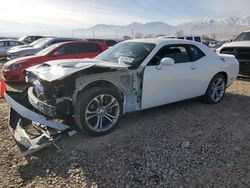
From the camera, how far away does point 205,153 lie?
12.5 ft

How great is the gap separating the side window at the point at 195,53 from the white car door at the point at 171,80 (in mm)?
88

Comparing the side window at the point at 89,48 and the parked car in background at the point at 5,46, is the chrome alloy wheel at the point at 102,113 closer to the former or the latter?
the side window at the point at 89,48

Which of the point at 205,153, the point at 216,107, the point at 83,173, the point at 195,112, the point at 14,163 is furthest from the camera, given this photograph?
the point at 216,107

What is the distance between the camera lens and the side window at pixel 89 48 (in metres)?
10.2

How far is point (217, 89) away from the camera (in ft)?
20.7

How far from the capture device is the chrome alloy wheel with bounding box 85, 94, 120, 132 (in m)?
4.14

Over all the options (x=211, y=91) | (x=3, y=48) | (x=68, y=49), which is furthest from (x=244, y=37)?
(x=3, y=48)

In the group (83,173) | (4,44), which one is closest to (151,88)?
(83,173)

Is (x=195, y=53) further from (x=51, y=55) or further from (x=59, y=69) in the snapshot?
(x=51, y=55)


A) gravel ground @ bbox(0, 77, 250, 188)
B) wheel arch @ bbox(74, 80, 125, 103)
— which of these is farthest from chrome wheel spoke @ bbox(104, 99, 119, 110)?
gravel ground @ bbox(0, 77, 250, 188)

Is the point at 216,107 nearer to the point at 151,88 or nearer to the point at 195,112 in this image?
the point at 195,112

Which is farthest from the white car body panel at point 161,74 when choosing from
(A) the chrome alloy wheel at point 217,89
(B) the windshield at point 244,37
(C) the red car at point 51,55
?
(B) the windshield at point 244,37

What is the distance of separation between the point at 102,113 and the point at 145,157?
1.04 m

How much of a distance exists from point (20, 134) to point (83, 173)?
4.13 feet
